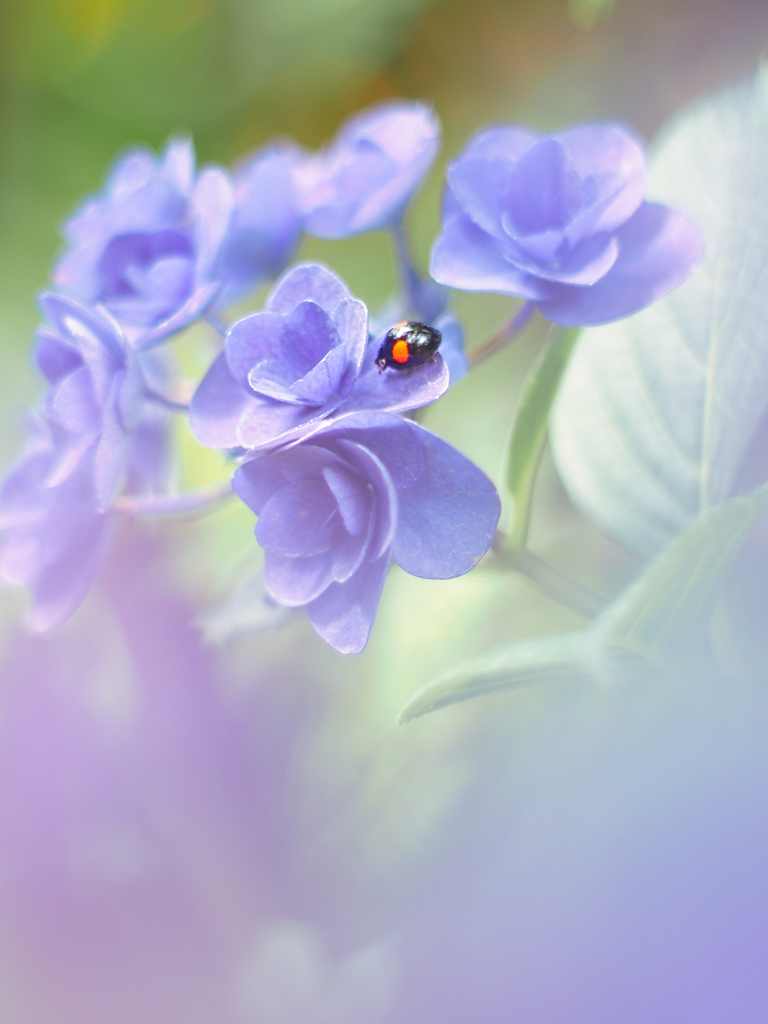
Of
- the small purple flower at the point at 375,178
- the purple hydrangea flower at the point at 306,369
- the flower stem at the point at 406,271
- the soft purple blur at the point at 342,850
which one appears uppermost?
the small purple flower at the point at 375,178

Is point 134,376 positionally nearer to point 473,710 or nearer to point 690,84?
point 473,710

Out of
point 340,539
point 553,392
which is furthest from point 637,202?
point 340,539

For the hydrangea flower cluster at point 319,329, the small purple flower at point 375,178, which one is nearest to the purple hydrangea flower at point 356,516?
the hydrangea flower cluster at point 319,329

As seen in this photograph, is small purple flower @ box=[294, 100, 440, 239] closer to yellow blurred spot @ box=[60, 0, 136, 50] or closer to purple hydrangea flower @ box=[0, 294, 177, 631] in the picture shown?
purple hydrangea flower @ box=[0, 294, 177, 631]

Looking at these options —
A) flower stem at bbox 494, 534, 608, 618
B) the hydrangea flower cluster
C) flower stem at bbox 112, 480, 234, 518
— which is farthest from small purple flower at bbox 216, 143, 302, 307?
flower stem at bbox 494, 534, 608, 618

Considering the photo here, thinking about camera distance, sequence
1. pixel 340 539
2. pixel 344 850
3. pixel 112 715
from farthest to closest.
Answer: pixel 112 715 → pixel 344 850 → pixel 340 539

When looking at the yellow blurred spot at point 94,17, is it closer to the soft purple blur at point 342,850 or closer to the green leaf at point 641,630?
the soft purple blur at point 342,850
